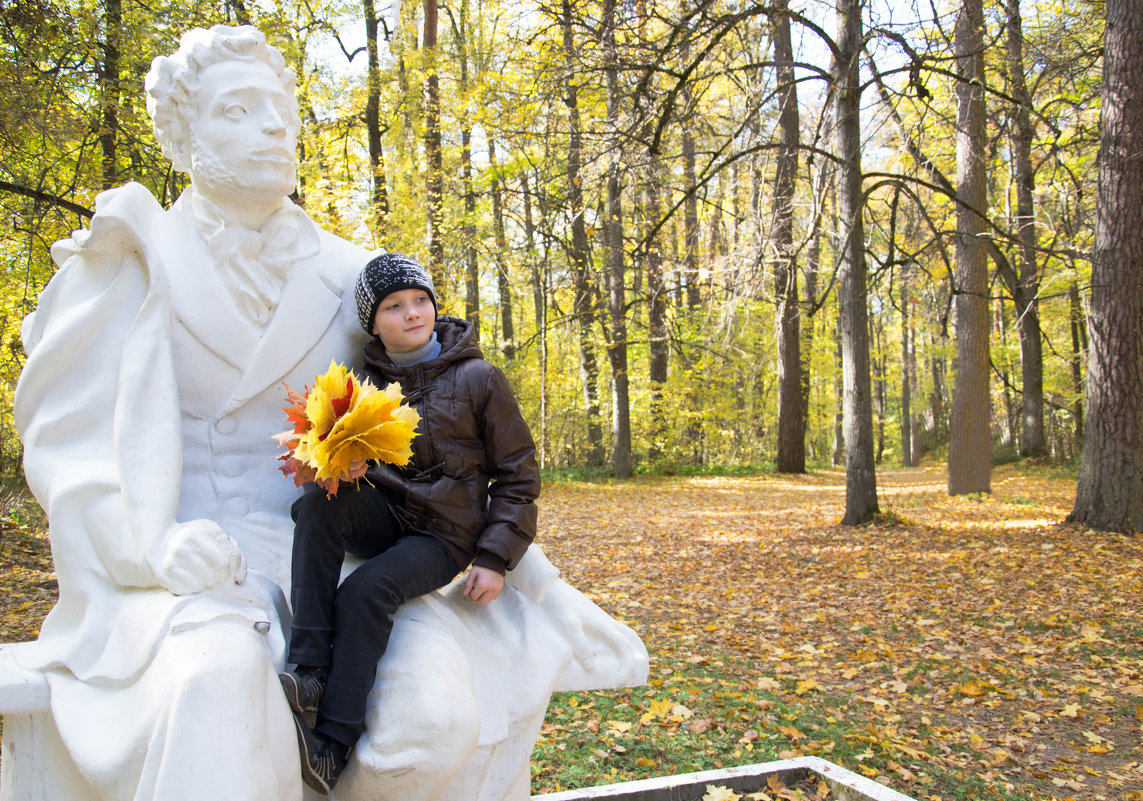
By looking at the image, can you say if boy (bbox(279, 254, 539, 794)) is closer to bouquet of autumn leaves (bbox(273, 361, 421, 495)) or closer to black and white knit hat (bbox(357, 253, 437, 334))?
black and white knit hat (bbox(357, 253, 437, 334))

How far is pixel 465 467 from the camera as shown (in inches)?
85.9

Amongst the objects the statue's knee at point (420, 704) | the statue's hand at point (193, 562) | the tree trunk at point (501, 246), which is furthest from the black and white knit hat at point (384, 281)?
the tree trunk at point (501, 246)

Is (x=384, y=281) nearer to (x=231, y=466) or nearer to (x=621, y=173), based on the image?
(x=231, y=466)

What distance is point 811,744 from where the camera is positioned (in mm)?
4320

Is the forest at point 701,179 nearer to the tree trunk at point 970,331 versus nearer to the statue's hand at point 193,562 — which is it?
the tree trunk at point 970,331

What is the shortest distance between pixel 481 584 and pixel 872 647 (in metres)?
4.55

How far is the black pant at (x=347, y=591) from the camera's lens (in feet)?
5.99

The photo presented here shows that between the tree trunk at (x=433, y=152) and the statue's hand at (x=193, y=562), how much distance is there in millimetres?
12452

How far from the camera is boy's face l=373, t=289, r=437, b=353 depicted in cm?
220

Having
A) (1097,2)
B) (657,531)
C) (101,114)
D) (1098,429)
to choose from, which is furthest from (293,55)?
(1098,429)

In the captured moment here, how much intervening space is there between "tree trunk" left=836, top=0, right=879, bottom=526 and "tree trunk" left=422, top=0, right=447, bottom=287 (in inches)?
273

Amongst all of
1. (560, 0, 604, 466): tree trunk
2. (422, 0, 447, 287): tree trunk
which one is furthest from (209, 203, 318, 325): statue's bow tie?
(422, 0, 447, 287): tree trunk

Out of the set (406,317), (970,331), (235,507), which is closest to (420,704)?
(235,507)

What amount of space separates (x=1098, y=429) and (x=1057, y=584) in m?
2.13
